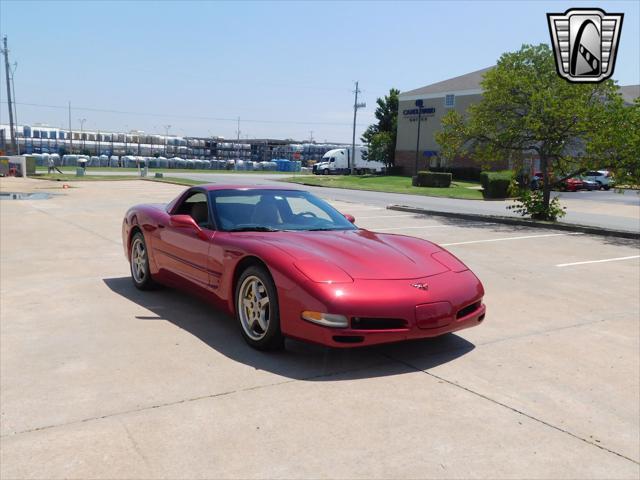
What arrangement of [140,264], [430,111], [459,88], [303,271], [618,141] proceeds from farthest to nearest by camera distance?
1. [430,111]
2. [459,88]
3. [618,141]
4. [140,264]
5. [303,271]

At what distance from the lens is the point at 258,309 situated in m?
4.45

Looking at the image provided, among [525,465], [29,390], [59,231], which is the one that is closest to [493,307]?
[525,465]

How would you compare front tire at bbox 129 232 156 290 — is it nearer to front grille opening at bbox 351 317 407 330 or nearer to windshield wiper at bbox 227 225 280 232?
windshield wiper at bbox 227 225 280 232

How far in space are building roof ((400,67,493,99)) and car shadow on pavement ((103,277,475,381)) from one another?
4918 centimetres

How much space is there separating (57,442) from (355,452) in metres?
1.56

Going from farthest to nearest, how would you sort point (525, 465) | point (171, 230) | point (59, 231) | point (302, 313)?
point (59, 231) < point (171, 230) < point (302, 313) < point (525, 465)

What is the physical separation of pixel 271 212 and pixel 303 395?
2249 mm

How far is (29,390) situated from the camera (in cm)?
368

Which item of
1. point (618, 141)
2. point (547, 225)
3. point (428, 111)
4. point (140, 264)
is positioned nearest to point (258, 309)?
point (140, 264)

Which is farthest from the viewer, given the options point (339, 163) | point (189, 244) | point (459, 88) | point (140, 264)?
point (339, 163)

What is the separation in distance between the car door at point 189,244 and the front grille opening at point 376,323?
1.67m

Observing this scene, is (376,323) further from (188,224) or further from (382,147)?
(382,147)

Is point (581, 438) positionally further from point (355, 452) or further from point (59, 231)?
point (59, 231)

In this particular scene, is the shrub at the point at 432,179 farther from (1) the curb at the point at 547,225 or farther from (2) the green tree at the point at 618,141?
(2) the green tree at the point at 618,141
